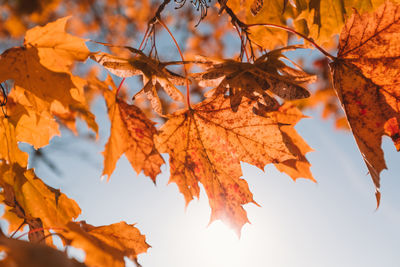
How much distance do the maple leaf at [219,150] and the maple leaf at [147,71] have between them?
13 centimetres

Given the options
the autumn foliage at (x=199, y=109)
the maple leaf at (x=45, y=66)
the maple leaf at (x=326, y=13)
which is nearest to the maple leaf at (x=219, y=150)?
the autumn foliage at (x=199, y=109)

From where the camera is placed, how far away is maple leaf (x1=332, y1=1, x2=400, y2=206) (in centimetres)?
93

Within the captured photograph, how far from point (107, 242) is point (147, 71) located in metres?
0.64

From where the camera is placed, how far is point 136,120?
122 centimetres

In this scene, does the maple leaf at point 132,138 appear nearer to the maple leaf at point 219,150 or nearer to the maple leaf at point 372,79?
the maple leaf at point 219,150

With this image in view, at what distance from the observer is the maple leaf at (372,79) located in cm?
93

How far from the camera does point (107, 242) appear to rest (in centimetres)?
100

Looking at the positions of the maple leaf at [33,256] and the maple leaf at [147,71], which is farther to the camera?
the maple leaf at [147,71]

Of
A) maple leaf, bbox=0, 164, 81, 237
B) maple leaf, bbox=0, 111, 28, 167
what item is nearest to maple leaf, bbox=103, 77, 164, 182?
maple leaf, bbox=0, 164, 81, 237

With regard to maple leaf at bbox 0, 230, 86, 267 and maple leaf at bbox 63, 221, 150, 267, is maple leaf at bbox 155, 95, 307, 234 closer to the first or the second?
maple leaf at bbox 63, 221, 150, 267

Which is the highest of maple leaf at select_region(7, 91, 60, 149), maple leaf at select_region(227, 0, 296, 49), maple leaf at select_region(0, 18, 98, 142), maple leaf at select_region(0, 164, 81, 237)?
maple leaf at select_region(227, 0, 296, 49)

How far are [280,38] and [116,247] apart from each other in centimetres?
130

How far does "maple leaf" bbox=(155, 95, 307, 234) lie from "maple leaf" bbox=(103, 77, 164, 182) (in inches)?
2.3

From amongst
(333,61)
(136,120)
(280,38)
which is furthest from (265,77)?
(280,38)
